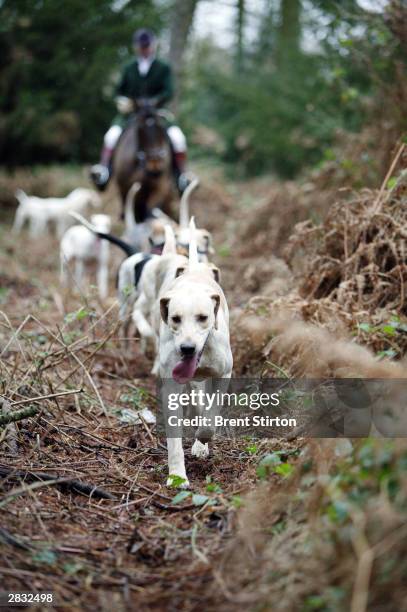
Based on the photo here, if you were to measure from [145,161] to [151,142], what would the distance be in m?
0.29

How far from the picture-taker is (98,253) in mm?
10047

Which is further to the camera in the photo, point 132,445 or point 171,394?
point 132,445

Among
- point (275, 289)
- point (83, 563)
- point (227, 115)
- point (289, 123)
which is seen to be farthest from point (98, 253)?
point (227, 115)

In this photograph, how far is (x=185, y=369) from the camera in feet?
12.2

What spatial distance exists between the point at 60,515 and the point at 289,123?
15.8 m

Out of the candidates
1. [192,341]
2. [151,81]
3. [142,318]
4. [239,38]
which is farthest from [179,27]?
[192,341]

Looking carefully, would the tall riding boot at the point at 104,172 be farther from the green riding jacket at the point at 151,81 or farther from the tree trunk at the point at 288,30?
the tree trunk at the point at 288,30

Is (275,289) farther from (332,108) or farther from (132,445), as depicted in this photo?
(332,108)

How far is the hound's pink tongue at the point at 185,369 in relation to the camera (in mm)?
3721

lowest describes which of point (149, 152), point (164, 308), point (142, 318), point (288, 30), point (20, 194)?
point (20, 194)

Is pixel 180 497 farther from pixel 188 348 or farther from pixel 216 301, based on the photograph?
pixel 216 301

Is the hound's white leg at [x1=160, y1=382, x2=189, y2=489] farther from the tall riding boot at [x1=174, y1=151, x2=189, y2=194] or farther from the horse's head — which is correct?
the tall riding boot at [x1=174, y1=151, x2=189, y2=194]

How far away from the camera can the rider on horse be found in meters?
10.1

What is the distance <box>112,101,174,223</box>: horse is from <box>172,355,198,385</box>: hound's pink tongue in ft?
20.6
